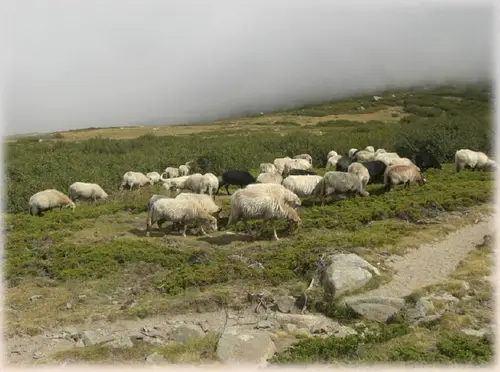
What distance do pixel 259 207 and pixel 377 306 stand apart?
21.5ft

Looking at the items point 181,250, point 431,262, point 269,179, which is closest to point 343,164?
point 269,179

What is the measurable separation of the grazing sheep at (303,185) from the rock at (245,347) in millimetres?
12368

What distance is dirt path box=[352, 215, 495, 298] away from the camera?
12.1 metres

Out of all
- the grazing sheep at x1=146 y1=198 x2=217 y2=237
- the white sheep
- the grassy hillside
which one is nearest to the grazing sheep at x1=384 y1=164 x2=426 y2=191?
the grassy hillside

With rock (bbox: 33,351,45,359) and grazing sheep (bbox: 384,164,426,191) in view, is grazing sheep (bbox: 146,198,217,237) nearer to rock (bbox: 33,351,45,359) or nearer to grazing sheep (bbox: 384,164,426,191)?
rock (bbox: 33,351,45,359)

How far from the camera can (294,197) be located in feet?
60.5

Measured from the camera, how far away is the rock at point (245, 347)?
862cm

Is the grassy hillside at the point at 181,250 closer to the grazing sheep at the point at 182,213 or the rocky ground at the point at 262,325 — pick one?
the rocky ground at the point at 262,325

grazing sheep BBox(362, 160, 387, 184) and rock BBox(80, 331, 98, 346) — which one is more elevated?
grazing sheep BBox(362, 160, 387, 184)

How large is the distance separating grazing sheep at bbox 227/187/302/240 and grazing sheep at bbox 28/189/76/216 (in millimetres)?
10930

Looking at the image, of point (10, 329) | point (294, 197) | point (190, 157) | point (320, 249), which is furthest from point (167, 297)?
point (190, 157)

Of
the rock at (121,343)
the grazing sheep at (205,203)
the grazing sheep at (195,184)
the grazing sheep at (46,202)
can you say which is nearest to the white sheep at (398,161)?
the grazing sheep at (195,184)

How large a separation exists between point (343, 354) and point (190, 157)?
111 ft

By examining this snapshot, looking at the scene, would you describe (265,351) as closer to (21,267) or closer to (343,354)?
(343,354)
